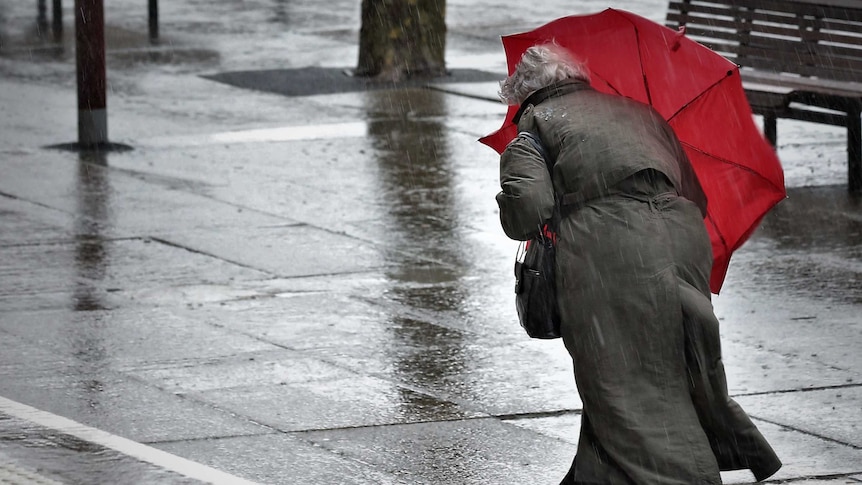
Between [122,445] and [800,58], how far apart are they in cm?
765

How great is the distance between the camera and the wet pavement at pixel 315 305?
611cm

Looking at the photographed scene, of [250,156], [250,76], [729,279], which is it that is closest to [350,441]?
[729,279]

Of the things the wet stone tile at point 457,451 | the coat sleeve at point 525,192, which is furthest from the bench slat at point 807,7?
the coat sleeve at point 525,192

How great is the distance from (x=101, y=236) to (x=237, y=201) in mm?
1278

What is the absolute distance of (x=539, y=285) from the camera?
4.98m

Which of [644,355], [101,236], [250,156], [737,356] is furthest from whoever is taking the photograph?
[250,156]

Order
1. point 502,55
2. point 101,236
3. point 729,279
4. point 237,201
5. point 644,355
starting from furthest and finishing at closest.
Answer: point 502,55
point 237,201
point 101,236
point 729,279
point 644,355

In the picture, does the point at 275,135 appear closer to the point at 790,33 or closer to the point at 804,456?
the point at 790,33

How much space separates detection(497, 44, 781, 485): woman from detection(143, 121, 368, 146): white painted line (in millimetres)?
8006

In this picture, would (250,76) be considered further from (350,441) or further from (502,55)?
(350,441)

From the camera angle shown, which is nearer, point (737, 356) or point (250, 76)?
point (737, 356)

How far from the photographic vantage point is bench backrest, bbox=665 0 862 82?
11.7 meters

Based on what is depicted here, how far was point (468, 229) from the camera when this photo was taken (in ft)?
32.8

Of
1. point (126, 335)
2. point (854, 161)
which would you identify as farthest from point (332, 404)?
point (854, 161)
